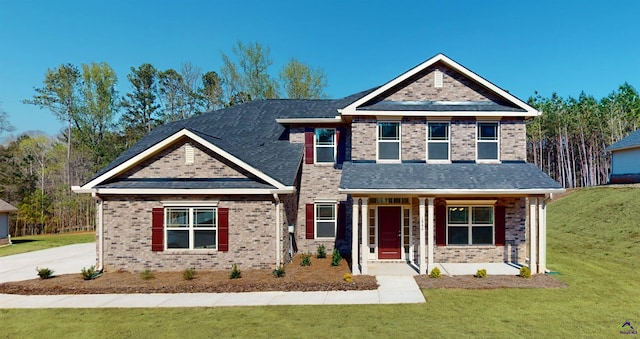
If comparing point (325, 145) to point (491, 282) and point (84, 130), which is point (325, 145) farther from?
point (84, 130)

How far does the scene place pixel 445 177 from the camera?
13062mm

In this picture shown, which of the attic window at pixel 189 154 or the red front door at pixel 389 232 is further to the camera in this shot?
the red front door at pixel 389 232

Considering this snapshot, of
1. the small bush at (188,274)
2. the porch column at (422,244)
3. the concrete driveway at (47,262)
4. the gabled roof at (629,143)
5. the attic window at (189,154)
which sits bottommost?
the concrete driveway at (47,262)

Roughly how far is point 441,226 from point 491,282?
3.27 m

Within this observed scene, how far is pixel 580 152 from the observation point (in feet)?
163

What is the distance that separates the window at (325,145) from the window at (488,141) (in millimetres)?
6053

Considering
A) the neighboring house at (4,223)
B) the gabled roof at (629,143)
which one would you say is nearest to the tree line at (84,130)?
the neighboring house at (4,223)

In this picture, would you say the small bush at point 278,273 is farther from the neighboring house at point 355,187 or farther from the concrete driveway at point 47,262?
the concrete driveway at point 47,262

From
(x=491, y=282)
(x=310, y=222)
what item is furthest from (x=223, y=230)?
(x=491, y=282)

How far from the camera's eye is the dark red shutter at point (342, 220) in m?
15.5

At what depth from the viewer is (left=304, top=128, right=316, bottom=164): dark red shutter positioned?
51.9ft

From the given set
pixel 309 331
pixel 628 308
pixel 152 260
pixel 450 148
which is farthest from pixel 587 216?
pixel 152 260

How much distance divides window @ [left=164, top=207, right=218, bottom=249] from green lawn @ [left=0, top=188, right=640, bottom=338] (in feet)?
12.4

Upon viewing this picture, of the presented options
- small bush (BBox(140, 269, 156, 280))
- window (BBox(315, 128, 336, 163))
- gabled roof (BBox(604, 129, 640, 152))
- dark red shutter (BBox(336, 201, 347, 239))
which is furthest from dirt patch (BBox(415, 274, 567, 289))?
gabled roof (BBox(604, 129, 640, 152))
